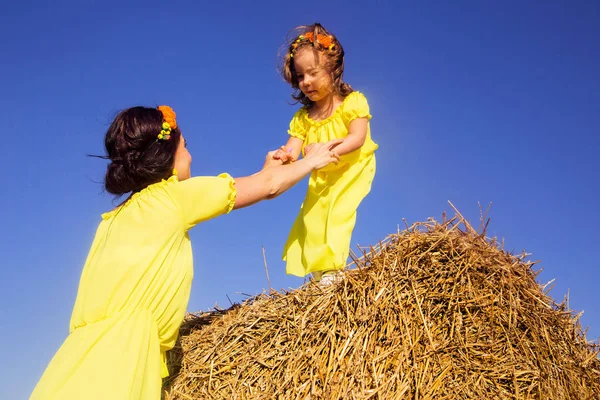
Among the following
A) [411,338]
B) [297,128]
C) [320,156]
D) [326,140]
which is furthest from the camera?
[297,128]

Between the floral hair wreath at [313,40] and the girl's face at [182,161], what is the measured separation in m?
1.92

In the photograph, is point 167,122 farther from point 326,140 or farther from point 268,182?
point 326,140

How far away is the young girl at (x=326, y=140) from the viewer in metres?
4.17

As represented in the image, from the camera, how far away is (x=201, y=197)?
2654mm

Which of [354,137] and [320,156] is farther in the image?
[354,137]

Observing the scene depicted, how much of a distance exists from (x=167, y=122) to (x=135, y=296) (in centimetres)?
81

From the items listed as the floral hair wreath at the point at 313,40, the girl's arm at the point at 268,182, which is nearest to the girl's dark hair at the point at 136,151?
the girl's arm at the point at 268,182

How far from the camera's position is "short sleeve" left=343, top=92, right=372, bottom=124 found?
420cm

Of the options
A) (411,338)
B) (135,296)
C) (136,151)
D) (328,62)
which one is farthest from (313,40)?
(135,296)

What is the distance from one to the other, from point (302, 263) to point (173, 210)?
1.98m

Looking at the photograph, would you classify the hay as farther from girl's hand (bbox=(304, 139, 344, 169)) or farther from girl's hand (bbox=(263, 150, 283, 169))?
girl's hand (bbox=(263, 150, 283, 169))

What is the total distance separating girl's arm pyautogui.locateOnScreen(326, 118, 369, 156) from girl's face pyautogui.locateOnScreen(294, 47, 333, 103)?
365mm

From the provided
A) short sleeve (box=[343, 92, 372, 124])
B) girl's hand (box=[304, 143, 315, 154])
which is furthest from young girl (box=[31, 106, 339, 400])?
short sleeve (box=[343, 92, 372, 124])

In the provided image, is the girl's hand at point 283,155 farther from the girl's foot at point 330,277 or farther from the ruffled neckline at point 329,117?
the girl's foot at point 330,277
